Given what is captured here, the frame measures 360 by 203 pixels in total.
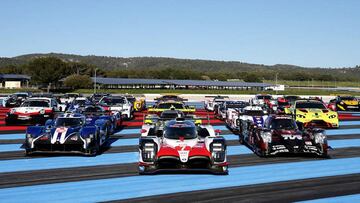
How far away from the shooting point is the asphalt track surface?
922cm

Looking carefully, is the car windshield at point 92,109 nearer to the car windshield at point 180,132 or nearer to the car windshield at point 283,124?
the car windshield at point 180,132

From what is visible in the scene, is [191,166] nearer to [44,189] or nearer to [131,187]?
[131,187]

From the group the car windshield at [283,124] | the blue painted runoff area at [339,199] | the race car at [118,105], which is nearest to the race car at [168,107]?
the race car at [118,105]

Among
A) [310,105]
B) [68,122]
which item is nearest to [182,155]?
[68,122]

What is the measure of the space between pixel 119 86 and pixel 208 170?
A: 3911 inches

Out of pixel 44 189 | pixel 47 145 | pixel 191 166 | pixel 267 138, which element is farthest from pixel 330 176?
pixel 47 145

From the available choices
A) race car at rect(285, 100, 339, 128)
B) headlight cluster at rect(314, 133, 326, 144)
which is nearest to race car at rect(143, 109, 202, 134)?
headlight cluster at rect(314, 133, 326, 144)

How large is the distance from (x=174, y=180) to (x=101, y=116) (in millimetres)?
8431

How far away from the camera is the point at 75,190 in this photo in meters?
9.67

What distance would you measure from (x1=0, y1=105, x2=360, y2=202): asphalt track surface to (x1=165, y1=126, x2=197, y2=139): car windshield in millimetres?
1143

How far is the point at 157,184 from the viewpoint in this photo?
10.3 m

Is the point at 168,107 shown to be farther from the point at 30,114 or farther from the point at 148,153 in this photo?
the point at 148,153

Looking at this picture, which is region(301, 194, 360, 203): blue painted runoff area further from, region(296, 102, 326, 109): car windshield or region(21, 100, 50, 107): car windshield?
region(21, 100, 50, 107): car windshield

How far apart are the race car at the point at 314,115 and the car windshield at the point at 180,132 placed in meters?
9.85
